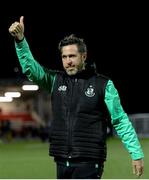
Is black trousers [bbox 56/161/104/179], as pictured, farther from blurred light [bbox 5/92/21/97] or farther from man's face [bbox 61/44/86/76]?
blurred light [bbox 5/92/21/97]

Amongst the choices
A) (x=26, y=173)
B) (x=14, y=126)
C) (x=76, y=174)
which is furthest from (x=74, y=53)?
(x=14, y=126)

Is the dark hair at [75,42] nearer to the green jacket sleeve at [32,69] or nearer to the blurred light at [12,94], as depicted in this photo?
the green jacket sleeve at [32,69]

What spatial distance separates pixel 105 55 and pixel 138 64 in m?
4.82

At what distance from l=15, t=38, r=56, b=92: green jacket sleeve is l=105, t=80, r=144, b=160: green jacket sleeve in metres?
0.58

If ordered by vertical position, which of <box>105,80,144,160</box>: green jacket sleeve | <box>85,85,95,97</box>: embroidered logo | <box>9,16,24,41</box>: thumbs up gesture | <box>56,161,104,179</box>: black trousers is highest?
A: <box>9,16,24,41</box>: thumbs up gesture

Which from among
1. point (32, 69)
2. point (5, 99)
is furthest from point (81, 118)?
point (5, 99)

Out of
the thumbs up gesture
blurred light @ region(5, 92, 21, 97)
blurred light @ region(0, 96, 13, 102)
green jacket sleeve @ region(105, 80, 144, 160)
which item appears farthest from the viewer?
blurred light @ region(0, 96, 13, 102)

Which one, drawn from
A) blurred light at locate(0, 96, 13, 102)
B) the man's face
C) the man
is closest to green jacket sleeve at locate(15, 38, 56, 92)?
the man

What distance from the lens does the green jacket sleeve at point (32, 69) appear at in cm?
577

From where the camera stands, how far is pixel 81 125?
5734mm

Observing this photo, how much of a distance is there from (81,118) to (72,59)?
0.54 metres

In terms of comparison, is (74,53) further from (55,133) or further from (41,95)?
(41,95)

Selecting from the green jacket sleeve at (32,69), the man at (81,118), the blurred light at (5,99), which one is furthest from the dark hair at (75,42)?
the blurred light at (5,99)

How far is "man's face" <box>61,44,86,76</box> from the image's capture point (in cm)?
575
